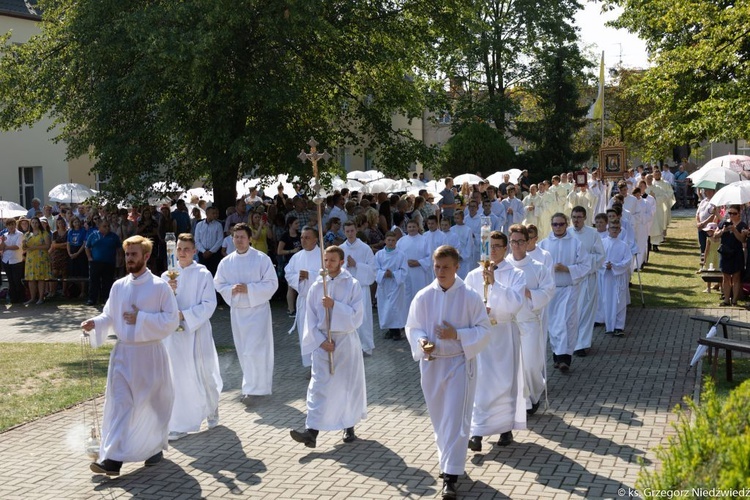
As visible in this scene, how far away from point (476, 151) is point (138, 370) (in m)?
34.8

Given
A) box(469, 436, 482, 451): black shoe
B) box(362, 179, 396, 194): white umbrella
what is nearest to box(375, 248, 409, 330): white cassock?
box(469, 436, 482, 451): black shoe

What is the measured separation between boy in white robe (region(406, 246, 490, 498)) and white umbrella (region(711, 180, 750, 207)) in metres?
10.6

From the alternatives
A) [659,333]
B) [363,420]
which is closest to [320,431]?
[363,420]

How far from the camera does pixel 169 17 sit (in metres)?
18.5

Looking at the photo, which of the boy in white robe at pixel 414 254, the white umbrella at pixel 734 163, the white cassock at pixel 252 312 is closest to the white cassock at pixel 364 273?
the boy in white robe at pixel 414 254

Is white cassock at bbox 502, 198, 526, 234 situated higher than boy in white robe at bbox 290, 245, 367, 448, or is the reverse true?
white cassock at bbox 502, 198, 526, 234

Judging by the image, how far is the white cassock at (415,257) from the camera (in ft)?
54.2

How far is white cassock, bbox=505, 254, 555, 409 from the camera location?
10.1 metres

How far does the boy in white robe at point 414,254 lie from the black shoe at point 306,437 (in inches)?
291

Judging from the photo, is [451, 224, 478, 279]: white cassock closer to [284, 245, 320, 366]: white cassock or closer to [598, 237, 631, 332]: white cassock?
[598, 237, 631, 332]: white cassock

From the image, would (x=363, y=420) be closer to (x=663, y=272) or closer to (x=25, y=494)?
(x=25, y=494)

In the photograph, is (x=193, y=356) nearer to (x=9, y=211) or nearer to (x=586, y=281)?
(x=586, y=281)

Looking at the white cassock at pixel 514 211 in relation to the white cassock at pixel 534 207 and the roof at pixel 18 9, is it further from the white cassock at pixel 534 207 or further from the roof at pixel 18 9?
the roof at pixel 18 9

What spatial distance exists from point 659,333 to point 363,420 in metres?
6.55
